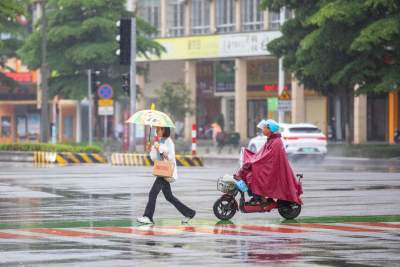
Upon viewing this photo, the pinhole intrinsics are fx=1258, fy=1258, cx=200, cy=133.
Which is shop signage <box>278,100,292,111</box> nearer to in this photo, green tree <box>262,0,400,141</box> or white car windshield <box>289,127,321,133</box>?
green tree <box>262,0,400,141</box>

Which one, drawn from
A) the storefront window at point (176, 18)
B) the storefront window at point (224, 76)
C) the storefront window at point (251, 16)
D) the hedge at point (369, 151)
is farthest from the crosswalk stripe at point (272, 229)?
the storefront window at point (176, 18)

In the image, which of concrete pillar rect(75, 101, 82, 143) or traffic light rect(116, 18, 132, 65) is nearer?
traffic light rect(116, 18, 132, 65)

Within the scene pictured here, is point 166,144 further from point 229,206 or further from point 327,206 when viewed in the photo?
point 327,206

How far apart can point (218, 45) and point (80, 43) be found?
12.8 metres

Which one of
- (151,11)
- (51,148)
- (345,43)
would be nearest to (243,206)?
(345,43)

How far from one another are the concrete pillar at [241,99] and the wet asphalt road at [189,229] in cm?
4555

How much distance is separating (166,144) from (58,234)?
294 cm

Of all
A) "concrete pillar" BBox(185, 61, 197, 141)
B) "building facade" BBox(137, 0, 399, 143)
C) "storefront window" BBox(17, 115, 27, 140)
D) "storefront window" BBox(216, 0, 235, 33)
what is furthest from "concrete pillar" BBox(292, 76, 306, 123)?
"storefront window" BBox(17, 115, 27, 140)

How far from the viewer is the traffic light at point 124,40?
45.9 meters

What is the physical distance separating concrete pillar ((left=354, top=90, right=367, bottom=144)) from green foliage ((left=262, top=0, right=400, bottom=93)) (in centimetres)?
1388

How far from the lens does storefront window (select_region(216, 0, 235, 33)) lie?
78.1 metres

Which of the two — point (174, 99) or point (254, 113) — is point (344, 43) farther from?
point (254, 113)

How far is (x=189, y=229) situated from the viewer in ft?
59.9

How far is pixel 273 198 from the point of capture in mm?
20000
